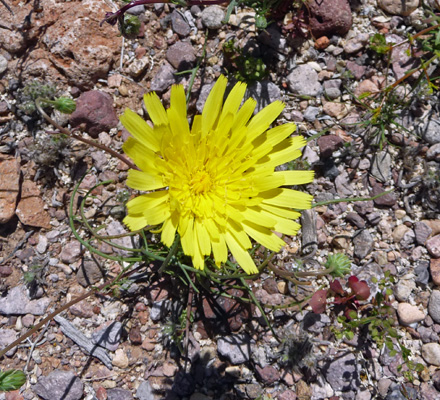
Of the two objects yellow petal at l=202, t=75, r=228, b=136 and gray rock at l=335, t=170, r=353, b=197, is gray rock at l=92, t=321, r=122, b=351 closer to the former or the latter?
yellow petal at l=202, t=75, r=228, b=136

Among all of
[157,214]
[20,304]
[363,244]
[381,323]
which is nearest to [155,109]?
[157,214]

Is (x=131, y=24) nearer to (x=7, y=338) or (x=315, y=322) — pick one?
(x=7, y=338)

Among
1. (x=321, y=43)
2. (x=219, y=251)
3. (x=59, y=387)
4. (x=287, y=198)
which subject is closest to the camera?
(x=219, y=251)

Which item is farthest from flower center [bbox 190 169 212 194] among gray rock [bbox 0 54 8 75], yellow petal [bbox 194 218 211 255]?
gray rock [bbox 0 54 8 75]

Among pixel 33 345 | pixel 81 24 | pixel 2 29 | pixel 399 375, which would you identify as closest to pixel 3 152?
pixel 2 29

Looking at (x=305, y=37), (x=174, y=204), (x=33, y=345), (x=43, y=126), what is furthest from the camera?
(x=305, y=37)

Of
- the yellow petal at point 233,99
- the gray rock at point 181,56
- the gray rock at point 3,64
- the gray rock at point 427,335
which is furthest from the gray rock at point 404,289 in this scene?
the gray rock at point 3,64

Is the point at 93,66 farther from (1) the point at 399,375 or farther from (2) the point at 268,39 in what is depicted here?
(1) the point at 399,375
